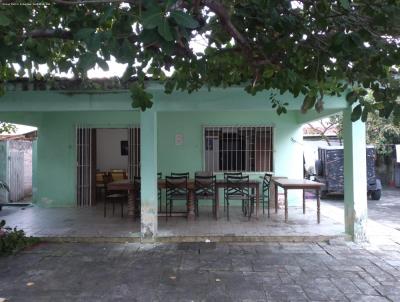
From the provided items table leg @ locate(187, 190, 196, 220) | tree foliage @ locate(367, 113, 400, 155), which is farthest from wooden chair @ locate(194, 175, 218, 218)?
tree foliage @ locate(367, 113, 400, 155)

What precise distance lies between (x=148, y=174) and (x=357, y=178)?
132 inches

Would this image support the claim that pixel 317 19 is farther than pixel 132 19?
Yes

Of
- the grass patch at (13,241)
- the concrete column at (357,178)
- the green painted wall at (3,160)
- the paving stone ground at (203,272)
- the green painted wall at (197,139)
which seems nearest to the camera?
the paving stone ground at (203,272)

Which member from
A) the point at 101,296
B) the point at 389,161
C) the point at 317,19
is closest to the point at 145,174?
the point at 101,296

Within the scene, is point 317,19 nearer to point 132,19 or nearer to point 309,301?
point 132,19

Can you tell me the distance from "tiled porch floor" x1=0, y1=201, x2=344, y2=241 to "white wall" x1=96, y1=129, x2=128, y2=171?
473 cm

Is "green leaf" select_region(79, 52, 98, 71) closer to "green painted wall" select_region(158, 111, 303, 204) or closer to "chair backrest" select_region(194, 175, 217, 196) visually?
"chair backrest" select_region(194, 175, 217, 196)

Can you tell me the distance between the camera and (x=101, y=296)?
443cm

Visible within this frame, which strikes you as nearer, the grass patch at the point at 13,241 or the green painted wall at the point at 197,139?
the grass patch at the point at 13,241

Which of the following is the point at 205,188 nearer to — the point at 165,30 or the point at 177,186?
the point at 177,186

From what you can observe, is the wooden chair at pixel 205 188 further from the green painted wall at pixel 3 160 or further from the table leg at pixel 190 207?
the green painted wall at pixel 3 160

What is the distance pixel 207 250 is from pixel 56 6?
4082 mm

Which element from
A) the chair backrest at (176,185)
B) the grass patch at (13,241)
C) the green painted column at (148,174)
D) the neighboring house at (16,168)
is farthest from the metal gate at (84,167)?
the green painted column at (148,174)

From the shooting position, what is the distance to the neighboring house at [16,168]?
37.7 feet
